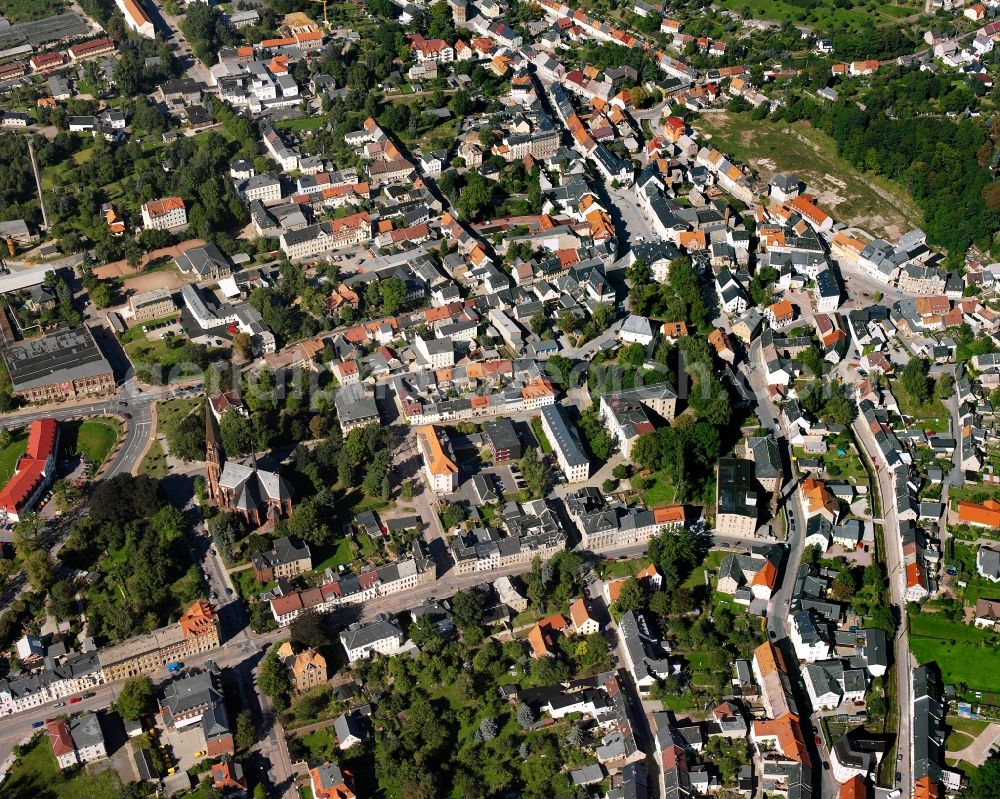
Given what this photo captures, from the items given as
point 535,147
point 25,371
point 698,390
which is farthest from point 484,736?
point 535,147

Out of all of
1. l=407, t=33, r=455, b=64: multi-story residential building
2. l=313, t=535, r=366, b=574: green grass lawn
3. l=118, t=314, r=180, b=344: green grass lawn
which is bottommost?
l=313, t=535, r=366, b=574: green grass lawn

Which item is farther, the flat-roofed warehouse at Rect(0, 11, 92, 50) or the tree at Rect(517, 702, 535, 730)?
the flat-roofed warehouse at Rect(0, 11, 92, 50)

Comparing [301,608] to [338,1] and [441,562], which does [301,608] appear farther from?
[338,1]

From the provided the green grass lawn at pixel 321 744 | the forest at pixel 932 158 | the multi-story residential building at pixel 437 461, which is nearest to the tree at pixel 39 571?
the green grass lawn at pixel 321 744

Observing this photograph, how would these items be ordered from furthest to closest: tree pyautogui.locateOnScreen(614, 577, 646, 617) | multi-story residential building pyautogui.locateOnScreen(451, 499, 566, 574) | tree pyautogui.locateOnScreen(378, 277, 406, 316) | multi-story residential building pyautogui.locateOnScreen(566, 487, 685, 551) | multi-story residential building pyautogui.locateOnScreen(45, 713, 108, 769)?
tree pyautogui.locateOnScreen(378, 277, 406, 316) → multi-story residential building pyautogui.locateOnScreen(566, 487, 685, 551) → multi-story residential building pyautogui.locateOnScreen(451, 499, 566, 574) → tree pyautogui.locateOnScreen(614, 577, 646, 617) → multi-story residential building pyautogui.locateOnScreen(45, 713, 108, 769)

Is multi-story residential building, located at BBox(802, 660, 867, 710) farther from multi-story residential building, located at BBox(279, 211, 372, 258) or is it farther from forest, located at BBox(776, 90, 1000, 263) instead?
multi-story residential building, located at BBox(279, 211, 372, 258)

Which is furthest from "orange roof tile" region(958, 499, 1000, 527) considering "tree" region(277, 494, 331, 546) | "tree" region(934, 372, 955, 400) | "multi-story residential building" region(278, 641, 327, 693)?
"multi-story residential building" region(278, 641, 327, 693)

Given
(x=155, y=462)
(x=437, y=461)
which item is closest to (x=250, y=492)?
(x=155, y=462)
